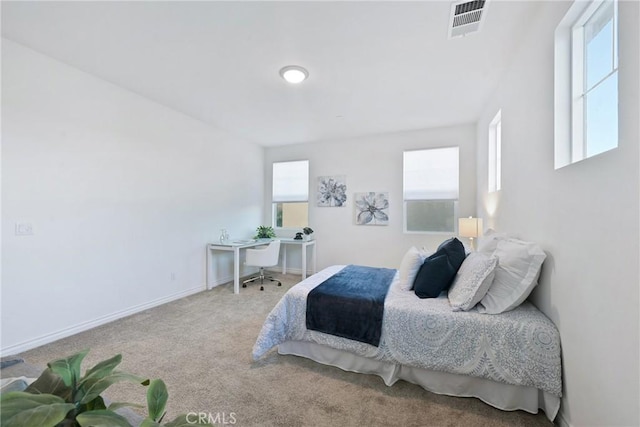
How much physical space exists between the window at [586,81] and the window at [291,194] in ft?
13.6

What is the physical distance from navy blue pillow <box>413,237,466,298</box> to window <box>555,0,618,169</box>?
0.99 meters

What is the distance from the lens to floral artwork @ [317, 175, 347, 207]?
16.7 feet

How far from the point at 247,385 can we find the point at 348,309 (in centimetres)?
91

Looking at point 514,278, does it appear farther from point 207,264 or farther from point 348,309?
point 207,264

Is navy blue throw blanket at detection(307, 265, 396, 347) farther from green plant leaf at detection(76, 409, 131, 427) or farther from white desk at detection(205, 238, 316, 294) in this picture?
white desk at detection(205, 238, 316, 294)

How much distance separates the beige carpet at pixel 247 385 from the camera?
164cm

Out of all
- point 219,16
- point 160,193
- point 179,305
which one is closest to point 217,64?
point 219,16

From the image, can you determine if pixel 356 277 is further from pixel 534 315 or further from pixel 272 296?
pixel 272 296

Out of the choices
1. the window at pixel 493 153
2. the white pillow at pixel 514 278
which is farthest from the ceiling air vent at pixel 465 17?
the white pillow at pixel 514 278

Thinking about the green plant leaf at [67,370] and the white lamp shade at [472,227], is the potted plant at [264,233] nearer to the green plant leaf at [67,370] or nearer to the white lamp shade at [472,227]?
the white lamp shade at [472,227]

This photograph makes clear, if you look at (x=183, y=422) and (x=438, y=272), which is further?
(x=438, y=272)

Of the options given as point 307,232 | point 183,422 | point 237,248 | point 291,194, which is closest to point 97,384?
point 183,422

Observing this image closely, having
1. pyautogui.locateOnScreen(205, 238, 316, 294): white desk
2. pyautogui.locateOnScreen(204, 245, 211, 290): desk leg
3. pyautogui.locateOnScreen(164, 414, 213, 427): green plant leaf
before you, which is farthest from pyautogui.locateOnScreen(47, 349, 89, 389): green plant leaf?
pyautogui.locateOnScreen(204, 245, 211, 290): desk leg

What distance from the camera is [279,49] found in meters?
2.34
